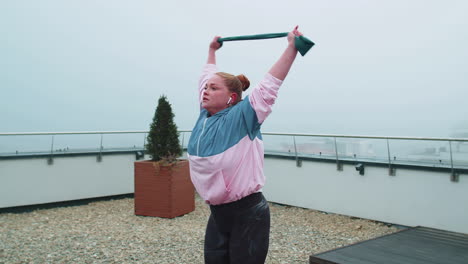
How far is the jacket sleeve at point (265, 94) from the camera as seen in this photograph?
138 centimetres

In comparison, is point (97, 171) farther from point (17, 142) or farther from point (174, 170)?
point (174, 170)

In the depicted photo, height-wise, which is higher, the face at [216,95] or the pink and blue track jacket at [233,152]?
the face at [216,95]

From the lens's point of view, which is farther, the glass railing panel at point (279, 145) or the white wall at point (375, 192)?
the glass railing panel at point (279, 145)

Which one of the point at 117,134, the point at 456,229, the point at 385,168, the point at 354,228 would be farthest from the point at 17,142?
the point at 456,229

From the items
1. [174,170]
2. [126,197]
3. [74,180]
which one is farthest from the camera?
[126,197]

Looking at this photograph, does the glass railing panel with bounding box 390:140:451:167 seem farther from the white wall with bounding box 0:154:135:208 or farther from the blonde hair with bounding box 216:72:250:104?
the white wall with bounding box 0:154:135:208

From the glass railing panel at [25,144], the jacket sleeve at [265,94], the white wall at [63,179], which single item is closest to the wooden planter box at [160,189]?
the white wall at [63,179]

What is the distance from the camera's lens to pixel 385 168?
6031 mm

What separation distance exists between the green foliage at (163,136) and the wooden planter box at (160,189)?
0.76 feet

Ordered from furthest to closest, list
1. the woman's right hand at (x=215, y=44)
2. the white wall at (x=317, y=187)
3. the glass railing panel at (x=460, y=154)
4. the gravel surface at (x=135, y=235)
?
the white wall at (x=317, y=187) → the glass railing panel at (x=460, y=154) → the gravel surface at (x=135, y=235) → the woman's right hand at (x=215, y=44)

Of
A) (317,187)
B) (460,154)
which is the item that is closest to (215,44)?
(460,154)

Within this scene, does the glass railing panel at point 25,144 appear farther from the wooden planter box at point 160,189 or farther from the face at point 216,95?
the face at point 216,95

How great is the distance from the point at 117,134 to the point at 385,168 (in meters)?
5.58

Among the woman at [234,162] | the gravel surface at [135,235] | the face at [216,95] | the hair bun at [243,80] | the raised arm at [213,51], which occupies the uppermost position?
the raised arm at [213,51]
